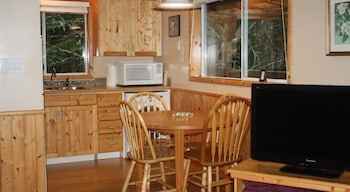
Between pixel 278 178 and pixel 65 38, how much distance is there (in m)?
4.30

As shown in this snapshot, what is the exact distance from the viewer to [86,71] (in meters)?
6.35

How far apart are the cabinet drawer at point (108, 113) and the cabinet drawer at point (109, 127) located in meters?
0.05

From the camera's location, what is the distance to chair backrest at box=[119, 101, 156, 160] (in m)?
3.65

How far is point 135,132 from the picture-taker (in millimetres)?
3715

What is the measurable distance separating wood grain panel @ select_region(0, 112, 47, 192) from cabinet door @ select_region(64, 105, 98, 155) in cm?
142

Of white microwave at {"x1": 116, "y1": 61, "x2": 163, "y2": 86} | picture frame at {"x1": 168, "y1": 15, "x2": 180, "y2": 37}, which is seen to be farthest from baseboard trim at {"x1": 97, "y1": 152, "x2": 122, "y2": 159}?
picture frame at {"x1": 168, "y1": 15, "x2": 180, "y2": 37}

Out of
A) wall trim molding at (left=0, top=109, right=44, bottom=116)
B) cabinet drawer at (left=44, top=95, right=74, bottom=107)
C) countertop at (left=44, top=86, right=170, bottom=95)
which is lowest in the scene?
wall trim molding at (left=0, top=109, right=44, bottom=116)

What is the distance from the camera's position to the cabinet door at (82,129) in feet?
18.1

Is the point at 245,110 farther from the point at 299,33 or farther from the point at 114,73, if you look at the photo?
the point at 114,73

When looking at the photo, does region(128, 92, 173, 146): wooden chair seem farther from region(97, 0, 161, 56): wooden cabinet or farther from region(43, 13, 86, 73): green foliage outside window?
region(43, 13, 86, 73): green foliage outside window

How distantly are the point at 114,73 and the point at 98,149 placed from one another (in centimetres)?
104

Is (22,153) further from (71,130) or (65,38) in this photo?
(65,38)

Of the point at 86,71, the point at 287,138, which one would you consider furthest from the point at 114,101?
the point at 287,138

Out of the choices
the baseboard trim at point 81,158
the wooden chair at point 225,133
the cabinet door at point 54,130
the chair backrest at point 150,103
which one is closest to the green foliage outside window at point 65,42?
the cabinet door at point 54,130
